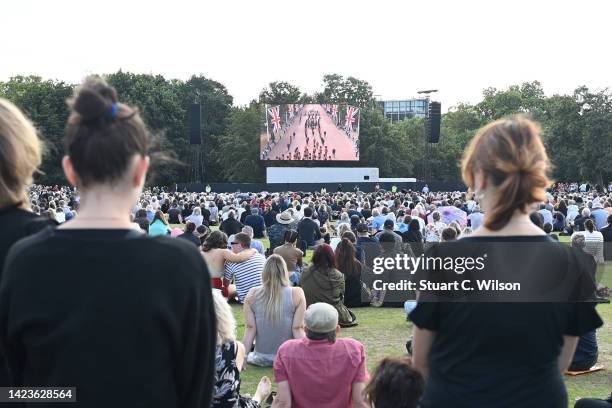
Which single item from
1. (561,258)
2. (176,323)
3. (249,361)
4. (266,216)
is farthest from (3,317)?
(266,216)

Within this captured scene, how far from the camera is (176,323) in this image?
5.79 feet

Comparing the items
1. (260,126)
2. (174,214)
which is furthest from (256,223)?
(260,126)

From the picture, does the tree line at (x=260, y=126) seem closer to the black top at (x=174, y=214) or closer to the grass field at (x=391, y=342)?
the black top at (x=174, y=214)

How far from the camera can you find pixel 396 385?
311 centimetres

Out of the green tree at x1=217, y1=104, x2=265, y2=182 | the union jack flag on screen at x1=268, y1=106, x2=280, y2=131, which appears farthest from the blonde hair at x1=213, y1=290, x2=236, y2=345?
the green tree at x1=217, y1=104, x2=265, y2=182

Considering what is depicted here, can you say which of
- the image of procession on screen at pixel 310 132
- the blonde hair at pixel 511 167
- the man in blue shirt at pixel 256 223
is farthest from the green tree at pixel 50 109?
the blonde hair at pixel 511 167

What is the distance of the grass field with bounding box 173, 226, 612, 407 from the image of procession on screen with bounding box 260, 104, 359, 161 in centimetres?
4299

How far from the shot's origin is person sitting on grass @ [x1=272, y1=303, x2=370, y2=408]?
445 centimetres

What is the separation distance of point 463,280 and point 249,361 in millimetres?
5393

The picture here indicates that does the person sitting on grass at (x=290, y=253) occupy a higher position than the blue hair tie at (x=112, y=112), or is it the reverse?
the blue hair tie at (x=112, y=112)

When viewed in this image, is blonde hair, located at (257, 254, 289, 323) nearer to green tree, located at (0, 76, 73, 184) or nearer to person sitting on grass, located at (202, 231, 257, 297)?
person sitting on grass, located at (202, 231, 257, 297)

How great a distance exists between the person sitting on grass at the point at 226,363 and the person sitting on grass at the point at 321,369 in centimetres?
27

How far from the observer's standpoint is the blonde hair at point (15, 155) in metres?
2.05

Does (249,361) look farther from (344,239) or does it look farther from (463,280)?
(463,280)
